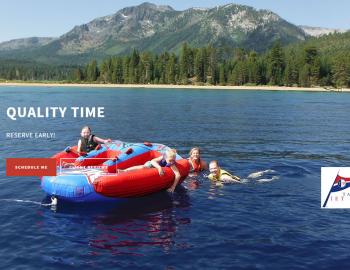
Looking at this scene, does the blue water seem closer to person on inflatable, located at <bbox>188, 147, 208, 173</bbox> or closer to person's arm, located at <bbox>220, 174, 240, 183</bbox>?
person's arm, located at <bbox>220, 174, 240, 183</bbox>

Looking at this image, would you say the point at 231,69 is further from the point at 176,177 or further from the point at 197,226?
the point at 197,226

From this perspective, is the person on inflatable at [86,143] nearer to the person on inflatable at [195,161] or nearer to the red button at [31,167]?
the red button at [31,167]

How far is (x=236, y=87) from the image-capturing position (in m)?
134

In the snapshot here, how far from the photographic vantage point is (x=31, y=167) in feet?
65.2

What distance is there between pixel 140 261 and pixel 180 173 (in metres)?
7.05

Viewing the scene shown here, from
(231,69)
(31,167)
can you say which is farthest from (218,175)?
(231,69)

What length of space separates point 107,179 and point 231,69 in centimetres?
13679

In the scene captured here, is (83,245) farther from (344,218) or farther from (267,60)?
(267,60)

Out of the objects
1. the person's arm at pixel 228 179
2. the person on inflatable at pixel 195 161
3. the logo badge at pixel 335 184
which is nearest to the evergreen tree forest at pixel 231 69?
the person on inflatable at pixel 195 161

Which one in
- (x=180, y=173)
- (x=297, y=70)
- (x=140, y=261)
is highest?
(x=297, y=70)

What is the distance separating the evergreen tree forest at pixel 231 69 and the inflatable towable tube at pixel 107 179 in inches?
4900

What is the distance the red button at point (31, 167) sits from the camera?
16884 millimetres

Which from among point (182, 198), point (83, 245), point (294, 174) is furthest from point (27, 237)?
point (294, 174)

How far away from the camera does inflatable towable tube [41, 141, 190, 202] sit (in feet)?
50.1
